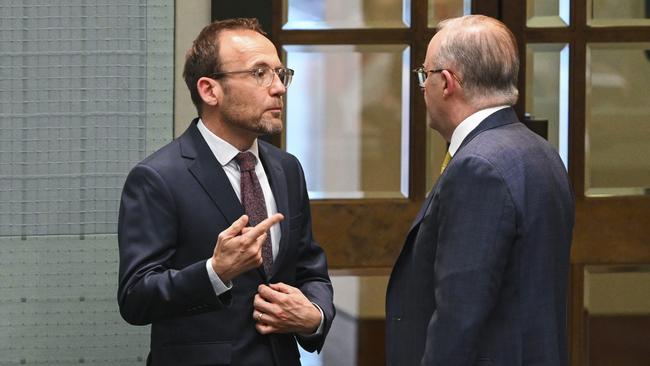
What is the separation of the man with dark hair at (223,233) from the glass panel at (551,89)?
3.60ft

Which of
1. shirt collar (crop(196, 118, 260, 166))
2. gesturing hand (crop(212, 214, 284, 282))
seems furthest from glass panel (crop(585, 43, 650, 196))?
gesturing hand (crop(212, 214, 284, 282))

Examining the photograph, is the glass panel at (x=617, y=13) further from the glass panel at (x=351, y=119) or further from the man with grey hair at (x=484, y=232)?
the man with grey hair at (x=484, y=232)

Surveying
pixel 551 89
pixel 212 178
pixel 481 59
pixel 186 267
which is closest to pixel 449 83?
pixel 481 59

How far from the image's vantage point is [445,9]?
3492mm

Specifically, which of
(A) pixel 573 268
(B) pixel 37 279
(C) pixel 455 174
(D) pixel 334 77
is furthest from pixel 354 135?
(C) pixel 455 174

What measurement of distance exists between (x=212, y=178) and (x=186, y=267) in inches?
8.5

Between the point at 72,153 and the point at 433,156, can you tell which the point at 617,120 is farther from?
the point at 72,153

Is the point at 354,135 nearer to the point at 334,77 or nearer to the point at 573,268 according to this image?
the point at 334,77

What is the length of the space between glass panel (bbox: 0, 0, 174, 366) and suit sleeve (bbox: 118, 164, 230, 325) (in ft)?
2.70

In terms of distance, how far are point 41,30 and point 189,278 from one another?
1247 millimetres

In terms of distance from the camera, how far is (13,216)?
3.35 meters

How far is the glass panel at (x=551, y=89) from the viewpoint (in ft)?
11.6

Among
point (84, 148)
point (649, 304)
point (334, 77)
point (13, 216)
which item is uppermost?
point (334, 77)

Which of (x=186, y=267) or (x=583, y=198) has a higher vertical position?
(x=583, y=198)
